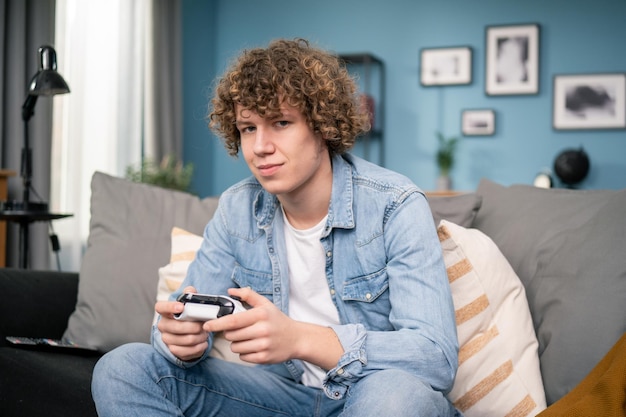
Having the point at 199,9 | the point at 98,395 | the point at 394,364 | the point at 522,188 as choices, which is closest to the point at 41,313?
the point at 98,395

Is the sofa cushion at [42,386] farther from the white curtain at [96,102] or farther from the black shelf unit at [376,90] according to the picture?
the black shelf unit at [376,90]

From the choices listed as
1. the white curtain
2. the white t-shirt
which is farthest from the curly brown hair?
the white curtain

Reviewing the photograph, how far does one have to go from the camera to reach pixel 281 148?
1.52 meters

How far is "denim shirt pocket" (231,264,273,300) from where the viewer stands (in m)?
1.64

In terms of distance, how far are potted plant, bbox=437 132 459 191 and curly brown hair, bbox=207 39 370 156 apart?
425cm

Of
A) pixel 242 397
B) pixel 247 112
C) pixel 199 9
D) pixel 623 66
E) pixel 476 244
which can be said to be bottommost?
pixel 242 397

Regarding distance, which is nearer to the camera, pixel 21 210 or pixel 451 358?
pixel 451 358

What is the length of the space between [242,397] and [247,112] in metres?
0.57

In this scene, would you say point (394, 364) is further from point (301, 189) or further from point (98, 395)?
point (98, 395)

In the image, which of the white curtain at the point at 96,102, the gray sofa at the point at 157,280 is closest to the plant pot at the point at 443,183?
the white curtain at the point at 96,102

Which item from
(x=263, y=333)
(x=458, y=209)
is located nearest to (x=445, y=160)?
(x=458, y=209)

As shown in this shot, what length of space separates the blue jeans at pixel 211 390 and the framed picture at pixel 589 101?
15.4ft

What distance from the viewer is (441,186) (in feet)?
19.2

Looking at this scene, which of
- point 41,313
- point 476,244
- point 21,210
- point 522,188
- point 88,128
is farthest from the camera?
point 88,128
